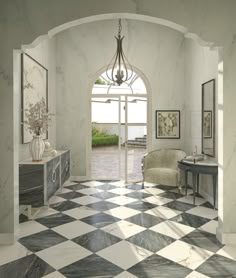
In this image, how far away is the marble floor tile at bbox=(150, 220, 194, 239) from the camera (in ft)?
11.9

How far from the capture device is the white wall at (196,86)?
5250 mm

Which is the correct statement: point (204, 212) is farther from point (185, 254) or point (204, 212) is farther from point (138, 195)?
point (185, 254)

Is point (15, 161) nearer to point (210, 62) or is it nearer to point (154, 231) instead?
point (154, 231)

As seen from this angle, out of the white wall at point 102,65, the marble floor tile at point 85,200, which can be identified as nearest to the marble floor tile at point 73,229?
the marble floor tile at point 85,200

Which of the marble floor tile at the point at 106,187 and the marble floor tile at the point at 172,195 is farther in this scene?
the marble floor tile at the point at 106,187

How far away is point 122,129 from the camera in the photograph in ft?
23.2

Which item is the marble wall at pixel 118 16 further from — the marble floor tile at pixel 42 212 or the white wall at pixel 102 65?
the white wall at pixel 102 65

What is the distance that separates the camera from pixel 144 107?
7.12m

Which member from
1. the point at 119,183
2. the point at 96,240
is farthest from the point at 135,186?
the point at 96,240

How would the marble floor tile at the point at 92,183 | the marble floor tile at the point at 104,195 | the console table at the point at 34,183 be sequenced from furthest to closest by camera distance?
the marble floor tile at the point at 92,183 → the marble floor tile at the point at 104,195 → the console table at the point at 34,183

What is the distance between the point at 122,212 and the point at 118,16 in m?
3.00

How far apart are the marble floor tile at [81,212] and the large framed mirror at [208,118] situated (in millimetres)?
2462

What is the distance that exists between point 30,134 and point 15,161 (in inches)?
67.9

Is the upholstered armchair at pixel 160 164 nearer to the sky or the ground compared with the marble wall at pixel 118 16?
nearer to the ground
